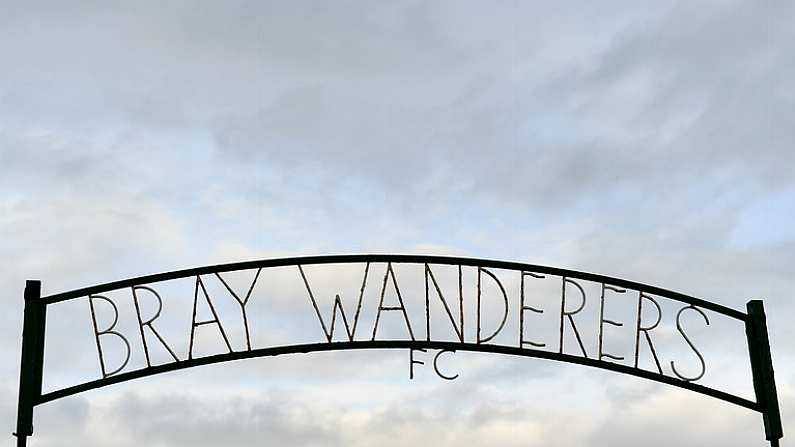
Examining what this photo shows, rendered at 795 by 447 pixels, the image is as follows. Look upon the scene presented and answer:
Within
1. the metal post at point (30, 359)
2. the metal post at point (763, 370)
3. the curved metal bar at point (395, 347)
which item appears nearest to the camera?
the metal post at point (30, 359)

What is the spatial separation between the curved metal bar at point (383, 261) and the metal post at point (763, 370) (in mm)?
206

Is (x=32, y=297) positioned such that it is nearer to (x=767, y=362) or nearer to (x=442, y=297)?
(x=442, y=297)

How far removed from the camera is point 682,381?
1223cm

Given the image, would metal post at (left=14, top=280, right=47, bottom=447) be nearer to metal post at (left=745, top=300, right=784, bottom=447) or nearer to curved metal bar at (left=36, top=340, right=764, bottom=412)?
curved metal bar at (left=36, top=340, right=764, bottom=412)

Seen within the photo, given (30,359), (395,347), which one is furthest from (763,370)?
(30,359)

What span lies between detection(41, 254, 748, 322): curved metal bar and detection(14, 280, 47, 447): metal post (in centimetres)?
12

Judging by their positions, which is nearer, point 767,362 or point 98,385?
point 98,385

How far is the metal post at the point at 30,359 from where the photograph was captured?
36.2 ft

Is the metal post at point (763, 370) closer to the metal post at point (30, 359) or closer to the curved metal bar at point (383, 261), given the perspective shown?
the curved metal bar at point (383, 261)

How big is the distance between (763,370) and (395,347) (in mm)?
3719

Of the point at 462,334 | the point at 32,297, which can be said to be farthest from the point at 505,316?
the point at 32,297

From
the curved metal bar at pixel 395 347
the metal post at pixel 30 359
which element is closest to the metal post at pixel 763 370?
the curved metal bar at pixel 395 347

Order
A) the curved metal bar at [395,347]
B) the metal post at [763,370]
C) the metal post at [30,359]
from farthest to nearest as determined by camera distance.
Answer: the metal post at [763,370], the curved metal bar at [395,347], the metal post at [30,359]

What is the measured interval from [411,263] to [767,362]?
12.2ft
